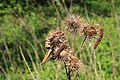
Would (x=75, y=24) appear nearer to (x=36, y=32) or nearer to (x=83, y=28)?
(x=83, y=28)

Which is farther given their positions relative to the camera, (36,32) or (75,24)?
(36,32)

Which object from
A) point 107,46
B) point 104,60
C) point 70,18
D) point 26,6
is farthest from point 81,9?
point 70,18

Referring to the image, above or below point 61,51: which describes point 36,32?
below

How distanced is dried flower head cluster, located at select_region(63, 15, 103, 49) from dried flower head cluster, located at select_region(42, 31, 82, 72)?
14 centimetres

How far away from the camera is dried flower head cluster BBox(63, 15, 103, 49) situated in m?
1.85

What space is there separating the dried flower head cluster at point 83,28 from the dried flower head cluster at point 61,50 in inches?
5.3

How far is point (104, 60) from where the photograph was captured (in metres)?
5.03

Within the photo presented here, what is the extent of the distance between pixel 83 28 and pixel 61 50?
0.74 ft

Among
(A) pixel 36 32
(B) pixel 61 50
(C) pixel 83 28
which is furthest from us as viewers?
(A) pixel 36 32

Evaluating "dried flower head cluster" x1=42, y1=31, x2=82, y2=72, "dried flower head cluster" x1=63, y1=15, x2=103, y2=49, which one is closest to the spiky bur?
"dried flower head cluster" x1=42, y1=31, x2=82, y2=72

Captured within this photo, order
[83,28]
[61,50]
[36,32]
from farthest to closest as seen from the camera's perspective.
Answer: [36,32]
[83,28]
[61,50]

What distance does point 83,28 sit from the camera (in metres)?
1.87

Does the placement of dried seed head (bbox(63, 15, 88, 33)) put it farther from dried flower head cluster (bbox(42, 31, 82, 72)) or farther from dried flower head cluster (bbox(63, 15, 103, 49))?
dried flower head cluster (bbox(42, 31, 82, 72))

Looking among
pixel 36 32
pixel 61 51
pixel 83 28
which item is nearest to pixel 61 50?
pixel 61 51
